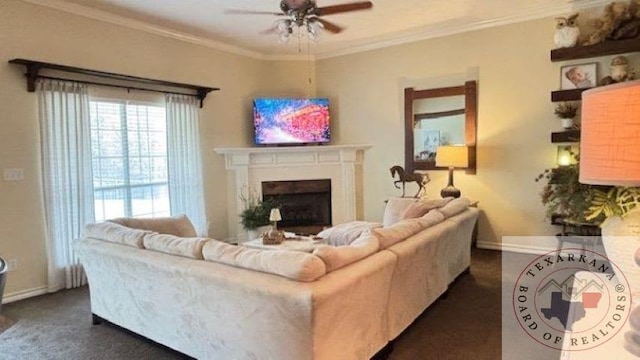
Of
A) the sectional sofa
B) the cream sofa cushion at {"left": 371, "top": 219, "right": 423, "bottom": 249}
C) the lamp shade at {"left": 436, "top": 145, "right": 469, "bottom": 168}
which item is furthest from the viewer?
the lamp shade at {"left": 436, "top": 145, "right": 469, "bottom": 168}

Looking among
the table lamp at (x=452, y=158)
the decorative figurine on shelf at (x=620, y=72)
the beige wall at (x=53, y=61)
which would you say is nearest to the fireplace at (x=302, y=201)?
the beige wall at (x=53, y=61)

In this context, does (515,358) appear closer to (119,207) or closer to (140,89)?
(119,207)

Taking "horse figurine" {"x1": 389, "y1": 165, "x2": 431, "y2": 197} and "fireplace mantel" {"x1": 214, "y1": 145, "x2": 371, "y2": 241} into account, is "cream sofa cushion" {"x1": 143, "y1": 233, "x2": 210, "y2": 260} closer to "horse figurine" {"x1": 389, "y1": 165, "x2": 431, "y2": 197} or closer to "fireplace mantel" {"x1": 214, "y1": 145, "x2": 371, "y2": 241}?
"fireplace mantel" {"x1": 214, "y1": 145, "x2": 371, "y2": 241}

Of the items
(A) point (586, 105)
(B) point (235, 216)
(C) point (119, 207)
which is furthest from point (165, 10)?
(A) point (586, 105)

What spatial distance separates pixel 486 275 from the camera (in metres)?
4.29

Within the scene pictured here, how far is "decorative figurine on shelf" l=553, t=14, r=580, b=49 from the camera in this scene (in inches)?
178

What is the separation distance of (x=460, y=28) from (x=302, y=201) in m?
3.37

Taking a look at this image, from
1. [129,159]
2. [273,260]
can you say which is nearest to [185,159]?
[129,159]

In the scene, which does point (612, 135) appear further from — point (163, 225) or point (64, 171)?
point (64, 171)

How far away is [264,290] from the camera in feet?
6.77

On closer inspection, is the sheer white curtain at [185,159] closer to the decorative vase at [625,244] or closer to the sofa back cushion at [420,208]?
the sofa back cushion at [420,208]

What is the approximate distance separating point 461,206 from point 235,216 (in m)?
3.51

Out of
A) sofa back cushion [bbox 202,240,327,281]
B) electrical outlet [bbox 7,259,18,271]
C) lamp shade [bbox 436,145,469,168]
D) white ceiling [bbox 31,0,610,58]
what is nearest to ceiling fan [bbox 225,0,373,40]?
white ceiling [bbox 31,0,610,58]

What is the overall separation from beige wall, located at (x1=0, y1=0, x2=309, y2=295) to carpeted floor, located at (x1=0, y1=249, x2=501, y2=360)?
681 millimetres
